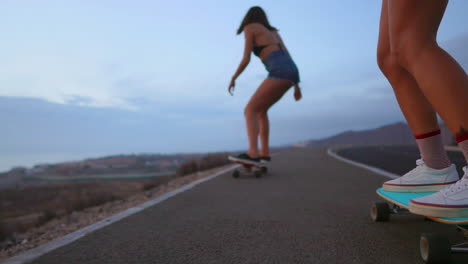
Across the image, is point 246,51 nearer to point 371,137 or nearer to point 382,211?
point 382,211

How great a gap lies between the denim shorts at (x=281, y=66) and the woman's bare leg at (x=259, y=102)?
9cm

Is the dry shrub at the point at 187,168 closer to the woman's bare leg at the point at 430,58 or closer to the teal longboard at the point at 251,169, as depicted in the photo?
the teal longboard at the point at 251,169

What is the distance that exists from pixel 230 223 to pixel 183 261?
2.62 feet

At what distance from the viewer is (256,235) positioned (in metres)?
2.09

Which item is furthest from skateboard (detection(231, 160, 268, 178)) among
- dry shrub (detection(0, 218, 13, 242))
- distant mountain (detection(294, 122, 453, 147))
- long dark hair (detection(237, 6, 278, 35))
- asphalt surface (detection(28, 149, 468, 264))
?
distant mountain (detection(294, 122, 453, 147))

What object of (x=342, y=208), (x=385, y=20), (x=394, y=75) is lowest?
(x=342, y=208)

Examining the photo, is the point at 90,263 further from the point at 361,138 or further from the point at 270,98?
the point at 361,138

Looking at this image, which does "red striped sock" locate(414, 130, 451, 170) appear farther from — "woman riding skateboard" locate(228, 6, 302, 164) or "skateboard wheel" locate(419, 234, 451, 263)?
"woman riding skateboard" locate(228, 6, 302, 164)

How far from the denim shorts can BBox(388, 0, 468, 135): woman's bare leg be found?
366 centimetres

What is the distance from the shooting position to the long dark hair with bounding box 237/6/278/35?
19.4 ft

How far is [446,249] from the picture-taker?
1.42 m

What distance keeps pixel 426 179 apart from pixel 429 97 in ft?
2.15

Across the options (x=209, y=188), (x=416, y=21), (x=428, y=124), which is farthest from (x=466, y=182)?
(x=209, y=188)

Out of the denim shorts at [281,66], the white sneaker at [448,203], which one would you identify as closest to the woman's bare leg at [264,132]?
the denim shorts at [281,66]
